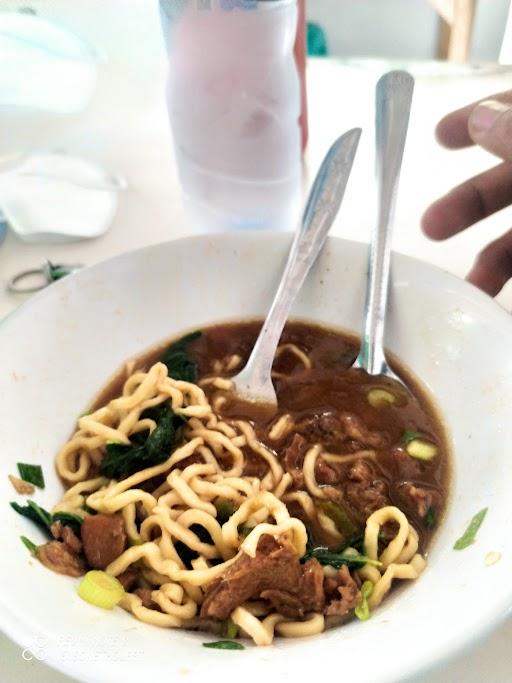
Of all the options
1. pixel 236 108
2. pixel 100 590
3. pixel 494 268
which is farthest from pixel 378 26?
pixel 100 590

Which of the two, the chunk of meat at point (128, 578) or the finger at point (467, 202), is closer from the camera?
the chunk of meat at point (128, 578)

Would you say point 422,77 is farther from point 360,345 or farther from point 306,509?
point 306,509

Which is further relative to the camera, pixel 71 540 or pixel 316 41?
pixel 316 41

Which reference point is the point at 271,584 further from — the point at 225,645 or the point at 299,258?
the point at 299,258

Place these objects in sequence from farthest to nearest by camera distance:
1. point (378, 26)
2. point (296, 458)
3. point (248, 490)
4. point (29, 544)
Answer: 1. point (378, 26)
2. point (296, 458)
3. point (248, 490)
4. point (29, 544)

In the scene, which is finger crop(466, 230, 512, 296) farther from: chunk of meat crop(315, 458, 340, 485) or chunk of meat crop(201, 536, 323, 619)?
chunk of meat crop(201, 536, 323, 619)

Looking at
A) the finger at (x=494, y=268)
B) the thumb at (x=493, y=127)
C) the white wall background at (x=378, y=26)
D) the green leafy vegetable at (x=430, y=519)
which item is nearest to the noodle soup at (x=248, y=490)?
the green leafy vegetable at (x=430, y=519)

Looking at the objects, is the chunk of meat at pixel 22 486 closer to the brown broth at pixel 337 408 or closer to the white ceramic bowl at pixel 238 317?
the white ceramic bowl at pixel 238 317

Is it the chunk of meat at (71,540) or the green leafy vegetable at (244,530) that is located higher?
the chunk of meat at (71,540)
